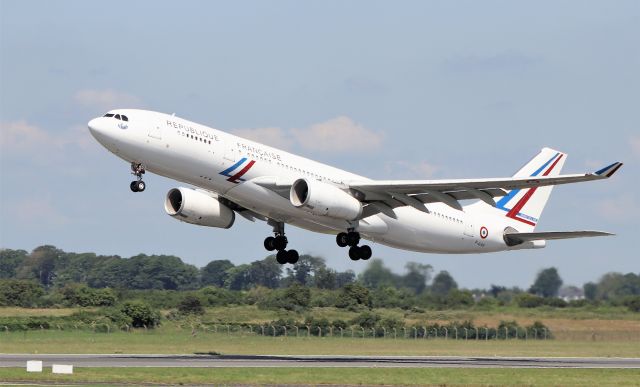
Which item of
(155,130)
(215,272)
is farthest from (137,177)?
(215,272)

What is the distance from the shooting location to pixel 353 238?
47.7 m

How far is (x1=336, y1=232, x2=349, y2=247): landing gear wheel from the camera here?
48.0 meters

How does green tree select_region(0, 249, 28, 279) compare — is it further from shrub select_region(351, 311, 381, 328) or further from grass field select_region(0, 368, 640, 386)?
grass field select_region(0, 368, 640, 386)

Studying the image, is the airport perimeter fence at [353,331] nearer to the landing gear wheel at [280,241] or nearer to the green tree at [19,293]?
the green tree at [19,293]

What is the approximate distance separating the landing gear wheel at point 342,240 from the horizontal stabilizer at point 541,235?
30.0ft

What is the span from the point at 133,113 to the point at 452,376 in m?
14.9

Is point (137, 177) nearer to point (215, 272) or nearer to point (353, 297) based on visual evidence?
point (353, 297)

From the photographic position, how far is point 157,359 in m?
44.2

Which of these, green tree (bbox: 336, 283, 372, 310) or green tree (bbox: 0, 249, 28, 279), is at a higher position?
green tree (bbox: 0, 249, 28, 279)

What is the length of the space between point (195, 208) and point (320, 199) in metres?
6.66

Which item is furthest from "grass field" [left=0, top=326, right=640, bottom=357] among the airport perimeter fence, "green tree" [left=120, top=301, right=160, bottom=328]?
"green tree" [left=120, top=301, right=160, bottom=328]

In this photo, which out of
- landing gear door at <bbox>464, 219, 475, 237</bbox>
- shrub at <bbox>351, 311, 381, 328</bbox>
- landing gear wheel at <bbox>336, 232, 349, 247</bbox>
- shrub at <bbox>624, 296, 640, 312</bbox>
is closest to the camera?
landing gear wheel at <bbox>336, 232, 349, 247</bbox>

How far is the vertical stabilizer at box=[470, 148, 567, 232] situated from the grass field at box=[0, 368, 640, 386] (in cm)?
1439

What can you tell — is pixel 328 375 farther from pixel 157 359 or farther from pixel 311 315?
pixel 311 315
